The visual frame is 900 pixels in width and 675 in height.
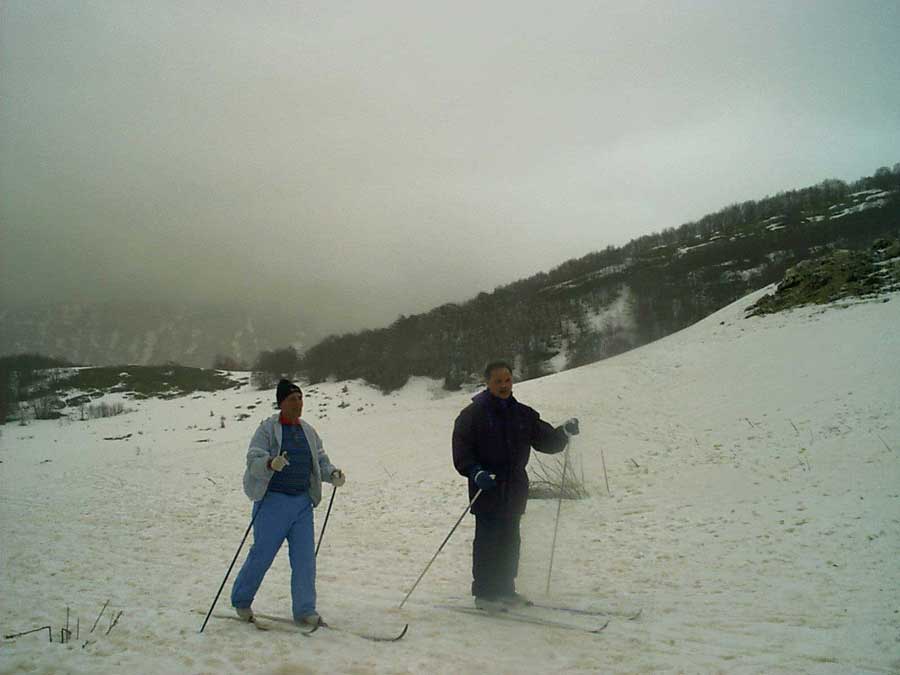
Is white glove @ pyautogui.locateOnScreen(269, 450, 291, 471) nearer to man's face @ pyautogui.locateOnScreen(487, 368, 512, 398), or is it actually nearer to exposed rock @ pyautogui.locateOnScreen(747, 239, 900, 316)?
man's face @ pyautogui.locateOnScreen(487, 368, 512, 398)

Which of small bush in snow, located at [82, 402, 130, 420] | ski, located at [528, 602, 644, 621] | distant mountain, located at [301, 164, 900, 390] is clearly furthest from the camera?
distant mountain, located at [301, 164, 900, 390]

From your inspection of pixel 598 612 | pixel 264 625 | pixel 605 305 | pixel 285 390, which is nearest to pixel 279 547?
pixel 264 625

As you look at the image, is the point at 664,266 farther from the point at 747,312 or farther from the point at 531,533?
the point at 531,533

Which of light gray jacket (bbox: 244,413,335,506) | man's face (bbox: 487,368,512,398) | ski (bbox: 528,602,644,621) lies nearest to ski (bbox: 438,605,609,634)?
ski (bbox: 528,602,644,621)

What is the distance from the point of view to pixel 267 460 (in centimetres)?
454

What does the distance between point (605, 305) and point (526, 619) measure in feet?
173

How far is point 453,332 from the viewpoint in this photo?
49.1 metres

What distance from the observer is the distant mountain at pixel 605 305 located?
136 feet

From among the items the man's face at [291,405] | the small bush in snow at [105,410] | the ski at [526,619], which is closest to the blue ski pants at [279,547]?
the man's face at [291,405]

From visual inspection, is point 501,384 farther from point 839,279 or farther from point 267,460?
point 839,279

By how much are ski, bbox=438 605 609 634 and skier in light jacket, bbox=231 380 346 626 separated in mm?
1339

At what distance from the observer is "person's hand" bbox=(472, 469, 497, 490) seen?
4.68 meters

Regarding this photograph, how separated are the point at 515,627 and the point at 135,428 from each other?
116ft

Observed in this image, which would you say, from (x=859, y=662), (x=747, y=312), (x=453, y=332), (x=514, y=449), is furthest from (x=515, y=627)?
(x=453, y=332)
